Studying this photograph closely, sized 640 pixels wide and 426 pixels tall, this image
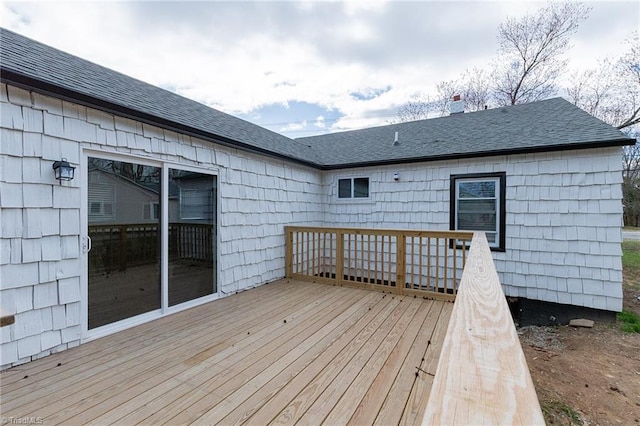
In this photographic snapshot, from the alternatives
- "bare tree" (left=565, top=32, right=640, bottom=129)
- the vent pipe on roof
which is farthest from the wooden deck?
"bare tree" (left=565, top=32, right=640, bottom=129)

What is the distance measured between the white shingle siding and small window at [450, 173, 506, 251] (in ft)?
0.47

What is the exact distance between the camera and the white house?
8.74ft

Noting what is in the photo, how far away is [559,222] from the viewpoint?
487 cm

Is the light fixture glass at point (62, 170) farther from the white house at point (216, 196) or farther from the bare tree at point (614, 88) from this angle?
the bare tree at point (614, 88)

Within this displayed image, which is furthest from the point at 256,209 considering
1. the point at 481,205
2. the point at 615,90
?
the point at 615,90

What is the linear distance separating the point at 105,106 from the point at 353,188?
15.9 feet

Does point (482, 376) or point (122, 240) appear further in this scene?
point (122, 240)

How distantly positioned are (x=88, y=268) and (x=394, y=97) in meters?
14.1

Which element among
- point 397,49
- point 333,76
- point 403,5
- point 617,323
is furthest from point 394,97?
point 617,323

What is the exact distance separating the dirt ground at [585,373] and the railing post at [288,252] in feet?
13.1

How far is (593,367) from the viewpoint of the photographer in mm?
3592

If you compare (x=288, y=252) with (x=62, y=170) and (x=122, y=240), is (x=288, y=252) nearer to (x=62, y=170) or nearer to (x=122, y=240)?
(x=122, y=240)

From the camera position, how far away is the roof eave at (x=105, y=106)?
247 centimetres

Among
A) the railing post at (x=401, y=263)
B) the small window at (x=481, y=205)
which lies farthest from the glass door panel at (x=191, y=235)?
the small window at (x=481, y=205)
